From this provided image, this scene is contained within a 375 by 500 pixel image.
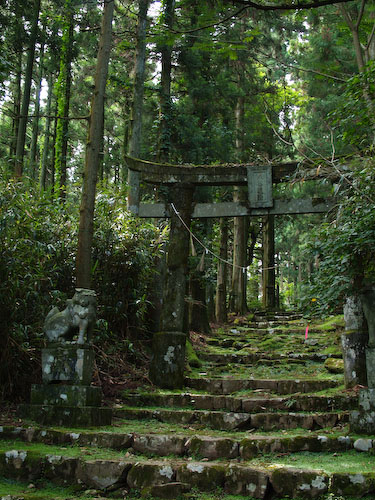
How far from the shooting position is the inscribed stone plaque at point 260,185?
8.34m

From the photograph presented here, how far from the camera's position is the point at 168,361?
788 cm

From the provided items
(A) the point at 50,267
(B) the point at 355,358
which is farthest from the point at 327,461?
(A) the point at 50,267

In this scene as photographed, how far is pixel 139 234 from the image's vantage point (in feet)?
28.0

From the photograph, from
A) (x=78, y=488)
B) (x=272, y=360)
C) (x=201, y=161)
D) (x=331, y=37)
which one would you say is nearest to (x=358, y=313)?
(x=272, y=360)

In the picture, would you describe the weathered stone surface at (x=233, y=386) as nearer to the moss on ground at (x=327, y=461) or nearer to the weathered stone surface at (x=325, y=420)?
the weathered stone surface at (x=325, y=420)

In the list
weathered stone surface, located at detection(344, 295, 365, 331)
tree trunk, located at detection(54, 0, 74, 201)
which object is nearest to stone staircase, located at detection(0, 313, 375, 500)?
weathered stone surface, located at detection(344, 295, 365, 331)

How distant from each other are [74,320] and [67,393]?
0.87 metres

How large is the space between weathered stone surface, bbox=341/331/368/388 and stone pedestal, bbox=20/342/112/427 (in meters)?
3.34

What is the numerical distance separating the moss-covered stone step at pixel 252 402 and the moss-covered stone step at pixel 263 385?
0.65 metres

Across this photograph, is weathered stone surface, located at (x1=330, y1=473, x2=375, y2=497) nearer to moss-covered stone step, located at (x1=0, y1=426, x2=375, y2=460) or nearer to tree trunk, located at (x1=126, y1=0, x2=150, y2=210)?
moss-covered stone step, located at (x1=0, y1=426, x2=375, y2=460)

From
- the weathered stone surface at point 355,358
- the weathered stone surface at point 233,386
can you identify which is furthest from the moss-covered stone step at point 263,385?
the weathered stone surface at point 355,358

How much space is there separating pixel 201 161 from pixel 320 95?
176 inches

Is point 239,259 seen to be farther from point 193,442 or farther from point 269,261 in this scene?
point 193,442

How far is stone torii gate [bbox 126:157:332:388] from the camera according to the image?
8000 millimetres
